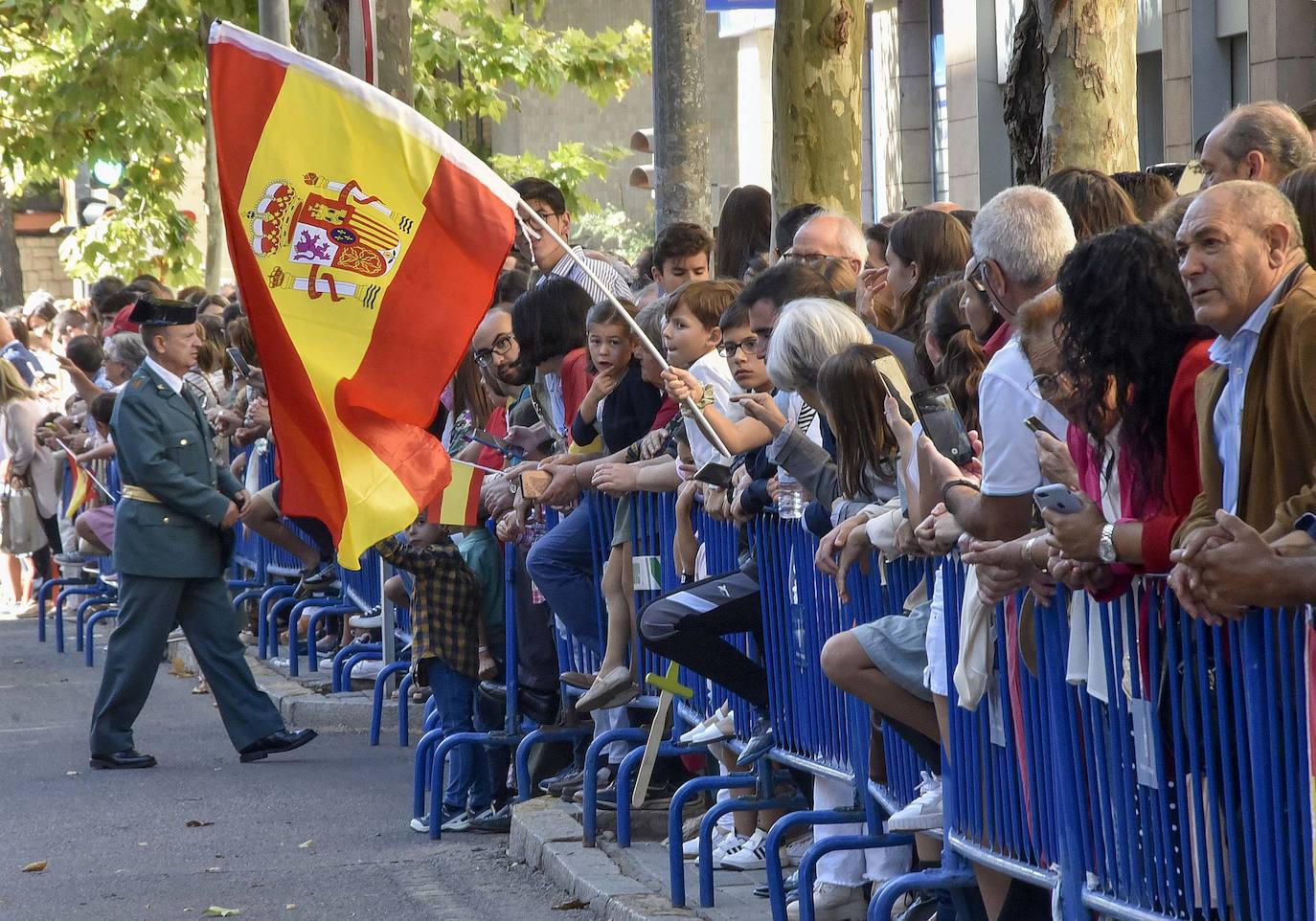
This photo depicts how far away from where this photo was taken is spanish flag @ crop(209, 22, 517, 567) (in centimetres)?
726

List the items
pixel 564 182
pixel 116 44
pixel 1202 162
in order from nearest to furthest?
pixel 1202 162 → pixel 116 44 → pixel 564 182

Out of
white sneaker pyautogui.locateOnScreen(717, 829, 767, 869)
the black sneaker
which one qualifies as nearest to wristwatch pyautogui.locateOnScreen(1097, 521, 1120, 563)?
white sneaker pyautogui.locateOnScreen(717, 829, 767, 869)

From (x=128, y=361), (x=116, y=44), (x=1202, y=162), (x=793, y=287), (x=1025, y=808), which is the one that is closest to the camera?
(x=1025, y=808)

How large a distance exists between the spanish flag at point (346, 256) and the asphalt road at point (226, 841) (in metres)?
1.29

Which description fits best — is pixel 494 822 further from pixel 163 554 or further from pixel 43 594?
pixel 43 594

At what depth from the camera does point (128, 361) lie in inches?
497

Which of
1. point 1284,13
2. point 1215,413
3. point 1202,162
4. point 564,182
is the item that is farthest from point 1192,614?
point 564,182

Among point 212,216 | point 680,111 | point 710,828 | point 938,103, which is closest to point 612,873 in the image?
point 710,828

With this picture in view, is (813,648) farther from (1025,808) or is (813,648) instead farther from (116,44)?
(116,44)

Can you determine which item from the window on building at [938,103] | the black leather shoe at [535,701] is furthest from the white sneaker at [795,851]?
the window on building at [938,103]

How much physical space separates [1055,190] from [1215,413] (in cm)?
197

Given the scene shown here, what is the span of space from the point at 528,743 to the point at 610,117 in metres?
33.4

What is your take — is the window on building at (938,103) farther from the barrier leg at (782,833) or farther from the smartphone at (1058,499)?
the smartphone at (1058,499)

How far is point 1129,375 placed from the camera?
14.8 feet
